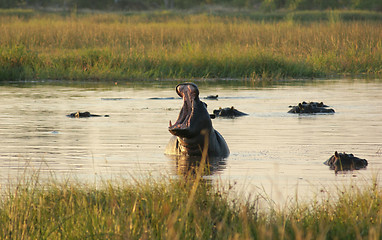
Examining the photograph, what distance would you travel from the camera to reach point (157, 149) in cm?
1090

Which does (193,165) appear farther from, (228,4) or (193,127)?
(228,4)

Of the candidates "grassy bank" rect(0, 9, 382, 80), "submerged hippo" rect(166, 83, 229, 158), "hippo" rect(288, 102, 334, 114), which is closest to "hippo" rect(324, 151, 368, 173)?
"submerged hippo" rect(166, 83, 229, 158)

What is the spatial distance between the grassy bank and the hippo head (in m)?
14.8

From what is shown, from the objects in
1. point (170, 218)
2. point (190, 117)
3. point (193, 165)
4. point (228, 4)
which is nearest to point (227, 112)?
point (193, 165)

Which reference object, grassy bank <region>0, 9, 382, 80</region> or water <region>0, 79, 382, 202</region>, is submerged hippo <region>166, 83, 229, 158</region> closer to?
water <region>0, 79, 382, 202</region>

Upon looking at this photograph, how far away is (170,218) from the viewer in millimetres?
5742

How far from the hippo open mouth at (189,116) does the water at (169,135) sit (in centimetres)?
42

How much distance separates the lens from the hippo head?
922cm

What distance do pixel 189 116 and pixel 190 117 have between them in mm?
57

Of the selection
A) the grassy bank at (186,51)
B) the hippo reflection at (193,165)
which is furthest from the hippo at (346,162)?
the grassy bank at (186,51)

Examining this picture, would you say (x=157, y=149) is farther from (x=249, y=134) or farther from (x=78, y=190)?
(x=78, y=190)

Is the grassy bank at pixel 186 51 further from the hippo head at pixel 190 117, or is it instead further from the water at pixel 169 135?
the hippo head at pixel 190 117

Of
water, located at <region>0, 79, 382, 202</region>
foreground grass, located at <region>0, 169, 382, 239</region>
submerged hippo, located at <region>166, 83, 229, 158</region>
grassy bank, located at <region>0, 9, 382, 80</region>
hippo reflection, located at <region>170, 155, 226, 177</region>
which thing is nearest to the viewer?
foreground grass, located at <region>0, 169, 382, 239</region>

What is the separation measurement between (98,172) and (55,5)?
68598 millimetres
